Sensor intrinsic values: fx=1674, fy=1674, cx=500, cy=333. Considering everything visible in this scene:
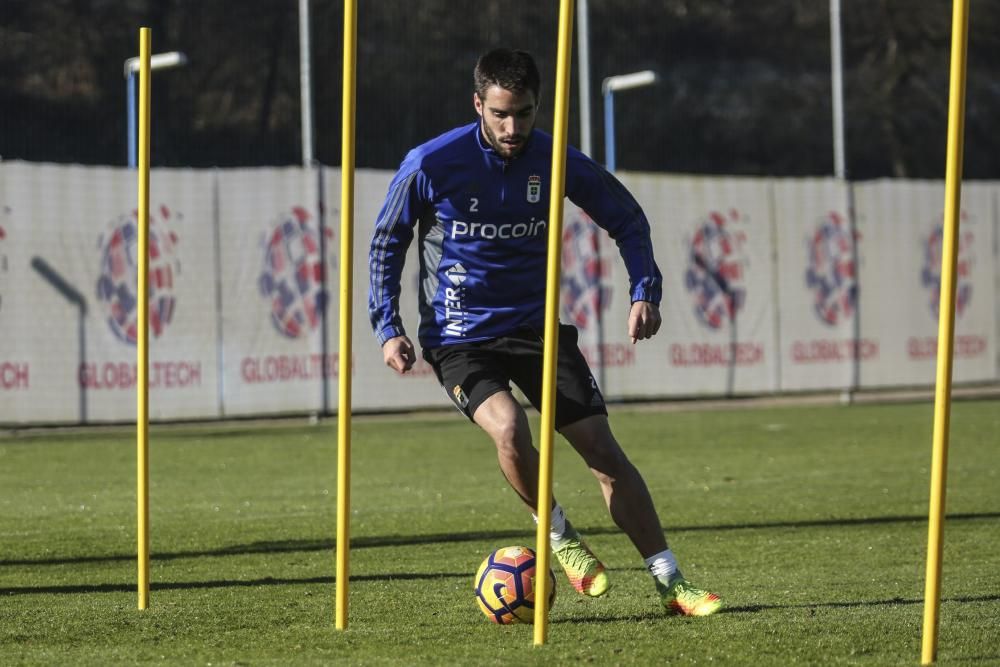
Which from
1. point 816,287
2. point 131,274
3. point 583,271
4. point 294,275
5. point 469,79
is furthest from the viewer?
point 469,79

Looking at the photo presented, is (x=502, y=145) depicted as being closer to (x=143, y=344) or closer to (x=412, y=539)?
(x=143, y=344)

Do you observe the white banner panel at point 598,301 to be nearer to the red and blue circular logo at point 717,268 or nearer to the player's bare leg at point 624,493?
the red and blue circular logo at point 717,268

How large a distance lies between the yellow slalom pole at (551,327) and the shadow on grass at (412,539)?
3.38m

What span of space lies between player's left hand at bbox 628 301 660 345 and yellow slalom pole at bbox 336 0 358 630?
1.03 meters

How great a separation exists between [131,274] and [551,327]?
1241 cm

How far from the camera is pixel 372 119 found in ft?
72.9

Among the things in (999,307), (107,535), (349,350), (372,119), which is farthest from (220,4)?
(349,350)

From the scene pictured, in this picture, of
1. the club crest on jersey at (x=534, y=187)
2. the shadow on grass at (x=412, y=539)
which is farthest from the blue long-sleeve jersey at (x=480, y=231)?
the shadow on grass at (x=412, y=539)

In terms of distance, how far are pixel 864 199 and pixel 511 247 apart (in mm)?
16177

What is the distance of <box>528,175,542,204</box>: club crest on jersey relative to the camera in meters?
6.26

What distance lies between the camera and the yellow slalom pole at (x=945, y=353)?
487cm

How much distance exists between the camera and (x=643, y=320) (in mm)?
6004

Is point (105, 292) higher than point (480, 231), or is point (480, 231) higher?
point (480, 231)

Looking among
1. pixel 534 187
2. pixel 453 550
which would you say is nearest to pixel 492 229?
pixel 534 187
